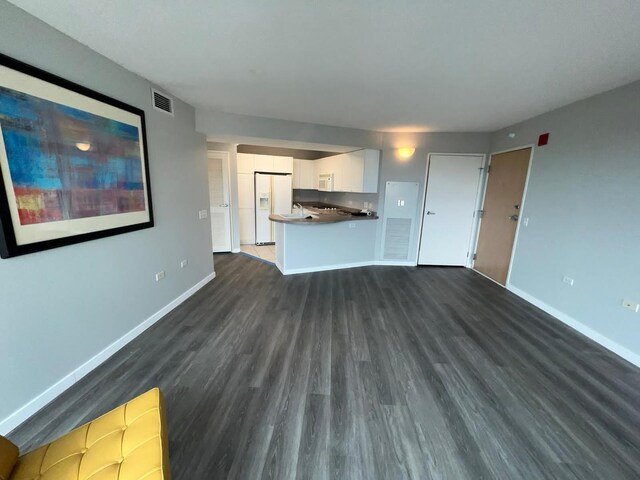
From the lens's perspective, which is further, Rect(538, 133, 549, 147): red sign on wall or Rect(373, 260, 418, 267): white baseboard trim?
Rect(373, 260, 418, 267): white baseboard trim

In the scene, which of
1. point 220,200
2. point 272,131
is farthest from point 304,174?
point 272,131

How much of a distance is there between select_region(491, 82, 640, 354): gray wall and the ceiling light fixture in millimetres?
1582

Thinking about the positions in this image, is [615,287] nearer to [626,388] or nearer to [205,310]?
[626,388]

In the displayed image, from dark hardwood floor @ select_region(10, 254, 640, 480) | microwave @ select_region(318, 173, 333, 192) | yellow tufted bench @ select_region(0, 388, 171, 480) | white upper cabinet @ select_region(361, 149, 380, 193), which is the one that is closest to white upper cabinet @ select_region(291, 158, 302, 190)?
microwave @ select_region(318, 173, 333, 192)

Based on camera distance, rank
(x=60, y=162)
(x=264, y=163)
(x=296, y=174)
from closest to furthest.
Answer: (x=60, y=162) < (x=264, y=163) < (x=296, y=174)

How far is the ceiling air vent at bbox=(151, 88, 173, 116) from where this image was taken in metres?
2.48

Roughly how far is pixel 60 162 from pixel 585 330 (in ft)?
16.0

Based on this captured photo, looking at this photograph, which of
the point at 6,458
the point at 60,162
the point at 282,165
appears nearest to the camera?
the point at 6,458

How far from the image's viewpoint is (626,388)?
1932mm

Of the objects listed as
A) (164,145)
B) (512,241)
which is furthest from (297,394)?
(512,241)

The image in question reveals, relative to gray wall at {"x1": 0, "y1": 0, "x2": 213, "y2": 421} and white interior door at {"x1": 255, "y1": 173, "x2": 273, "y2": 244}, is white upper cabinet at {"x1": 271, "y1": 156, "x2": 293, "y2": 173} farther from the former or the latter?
gray wall at {"x1": 0, "y1": 0, "x2": 213, "y2": 421}

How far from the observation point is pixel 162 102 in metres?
2.60

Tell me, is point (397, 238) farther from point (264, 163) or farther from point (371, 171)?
point (264, 163)

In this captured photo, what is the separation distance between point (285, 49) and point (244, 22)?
358mm
